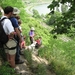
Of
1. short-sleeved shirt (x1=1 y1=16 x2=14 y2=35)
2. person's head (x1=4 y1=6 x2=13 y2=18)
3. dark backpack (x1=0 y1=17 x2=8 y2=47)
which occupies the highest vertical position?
person's head (x1=4 y1=6 x2=13 y2=18)

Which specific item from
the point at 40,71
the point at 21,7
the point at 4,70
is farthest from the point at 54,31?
the point at 21,7

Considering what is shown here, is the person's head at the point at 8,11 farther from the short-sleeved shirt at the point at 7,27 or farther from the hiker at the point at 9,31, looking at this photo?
the short-sleeved shirt at the point at 7,27

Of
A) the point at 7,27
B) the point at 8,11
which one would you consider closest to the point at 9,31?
the point at 7,27

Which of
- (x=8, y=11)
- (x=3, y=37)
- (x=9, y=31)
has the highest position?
(x=8, y=11)

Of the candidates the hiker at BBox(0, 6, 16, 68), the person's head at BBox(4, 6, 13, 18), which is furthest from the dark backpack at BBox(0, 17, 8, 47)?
the person's head at BBox(4, 6, 13, 18)

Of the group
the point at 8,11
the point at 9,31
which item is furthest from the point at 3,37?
the point at 8,11

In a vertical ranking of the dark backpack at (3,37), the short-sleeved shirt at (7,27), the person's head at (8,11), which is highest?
the person's head at (8,11)

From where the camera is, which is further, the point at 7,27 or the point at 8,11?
the point at 8,11

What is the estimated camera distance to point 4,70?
4.87 meters

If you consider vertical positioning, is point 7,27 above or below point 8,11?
below

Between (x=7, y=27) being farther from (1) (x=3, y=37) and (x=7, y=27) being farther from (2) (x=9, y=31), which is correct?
(1) (x=3, y=37)

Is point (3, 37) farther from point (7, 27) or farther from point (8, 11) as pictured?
point (8, 11)

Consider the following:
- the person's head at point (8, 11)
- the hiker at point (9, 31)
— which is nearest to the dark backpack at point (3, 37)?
the hiker at point (9, 31)

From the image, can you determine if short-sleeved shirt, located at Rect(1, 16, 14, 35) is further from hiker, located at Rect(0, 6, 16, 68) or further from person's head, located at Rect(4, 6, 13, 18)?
person's head, located at Rect(4, 6, 13, 18)
